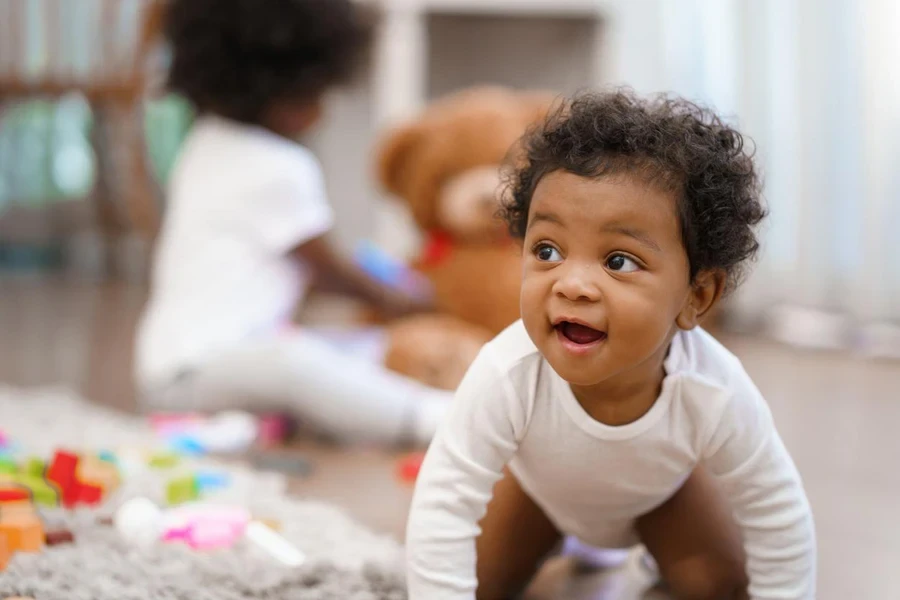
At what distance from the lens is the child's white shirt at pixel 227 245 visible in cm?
135

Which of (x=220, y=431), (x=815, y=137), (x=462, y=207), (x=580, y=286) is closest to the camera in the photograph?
(x=580, y=286)

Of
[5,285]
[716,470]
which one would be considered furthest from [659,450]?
[5,285]

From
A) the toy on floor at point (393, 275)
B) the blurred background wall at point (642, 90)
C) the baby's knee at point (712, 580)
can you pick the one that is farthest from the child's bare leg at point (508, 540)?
the blurred background wall at point (642, 90)

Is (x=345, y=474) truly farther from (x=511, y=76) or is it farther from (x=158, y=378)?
(x=511, y=76)

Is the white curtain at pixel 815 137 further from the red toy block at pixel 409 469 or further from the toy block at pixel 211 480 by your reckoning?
the toy block at pixel 211 480

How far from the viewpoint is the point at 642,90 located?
2139 millimetres

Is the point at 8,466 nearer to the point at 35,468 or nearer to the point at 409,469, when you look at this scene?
the point at 35,468

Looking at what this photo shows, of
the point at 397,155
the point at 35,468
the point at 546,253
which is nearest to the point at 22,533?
the point at 35,468

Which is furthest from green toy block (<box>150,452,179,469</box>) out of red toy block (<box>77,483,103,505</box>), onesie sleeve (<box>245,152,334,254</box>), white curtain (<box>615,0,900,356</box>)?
white curtain (<box>615,0,900,356</box>)

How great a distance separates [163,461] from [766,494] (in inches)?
25.3

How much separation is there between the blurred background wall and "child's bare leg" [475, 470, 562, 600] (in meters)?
1.14

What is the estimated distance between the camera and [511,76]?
2223 millimetres

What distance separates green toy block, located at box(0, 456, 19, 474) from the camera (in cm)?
98

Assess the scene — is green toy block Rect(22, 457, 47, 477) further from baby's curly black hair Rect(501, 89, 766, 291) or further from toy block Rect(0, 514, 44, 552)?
baby's curly black hair Rect(501, 89, 766, 291)
